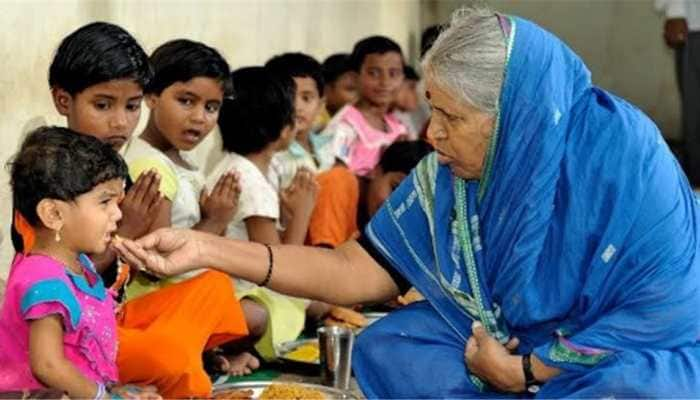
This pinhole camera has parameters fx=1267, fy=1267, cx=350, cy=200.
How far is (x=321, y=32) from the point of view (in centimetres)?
698

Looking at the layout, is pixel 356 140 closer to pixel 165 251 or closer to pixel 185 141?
pixel 185 141

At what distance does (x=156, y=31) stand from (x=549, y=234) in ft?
7.92

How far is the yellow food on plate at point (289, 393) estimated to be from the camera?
3246 millimetres

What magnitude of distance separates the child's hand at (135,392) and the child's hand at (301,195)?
1.25m

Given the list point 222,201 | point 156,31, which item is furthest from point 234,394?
point 156,31

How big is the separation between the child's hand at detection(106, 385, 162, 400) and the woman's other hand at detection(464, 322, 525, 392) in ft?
2.41

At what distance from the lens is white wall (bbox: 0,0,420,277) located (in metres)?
3.76

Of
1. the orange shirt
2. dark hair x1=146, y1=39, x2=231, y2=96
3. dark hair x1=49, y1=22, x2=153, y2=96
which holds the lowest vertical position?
the orange shirt

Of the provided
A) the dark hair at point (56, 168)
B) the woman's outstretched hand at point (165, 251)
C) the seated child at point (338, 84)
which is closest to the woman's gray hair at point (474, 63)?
the woman's outstretched hand at point (165, 251)

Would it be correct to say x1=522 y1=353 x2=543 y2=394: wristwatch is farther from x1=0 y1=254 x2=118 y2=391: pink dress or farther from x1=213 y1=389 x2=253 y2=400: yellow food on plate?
x1=0 y1=254 x2=118 y2=391: pink dress

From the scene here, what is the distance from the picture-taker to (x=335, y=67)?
6582mm


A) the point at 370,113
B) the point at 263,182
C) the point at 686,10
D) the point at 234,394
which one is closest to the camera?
the point at 234,394

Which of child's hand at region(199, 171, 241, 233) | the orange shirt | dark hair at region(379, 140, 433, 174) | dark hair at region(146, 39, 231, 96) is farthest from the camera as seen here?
dark hair at region(379, 140, 433, 174)

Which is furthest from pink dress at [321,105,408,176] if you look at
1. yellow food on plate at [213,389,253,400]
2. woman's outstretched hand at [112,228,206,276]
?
woman's outstretched hand at [112,228,206,276]
